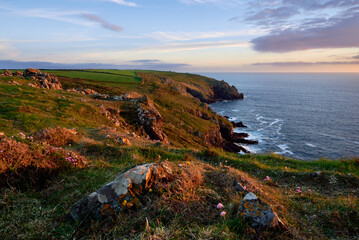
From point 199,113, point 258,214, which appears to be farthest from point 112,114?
point 199,113

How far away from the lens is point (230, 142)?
67.5m

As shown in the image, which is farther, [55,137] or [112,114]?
[112,114]

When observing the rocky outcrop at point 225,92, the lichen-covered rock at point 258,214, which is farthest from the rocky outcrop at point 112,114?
the rocky outcrop at point 225,92

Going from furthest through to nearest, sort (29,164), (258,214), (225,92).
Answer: (225,92), (29,164), (258,214)

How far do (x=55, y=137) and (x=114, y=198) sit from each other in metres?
9.16

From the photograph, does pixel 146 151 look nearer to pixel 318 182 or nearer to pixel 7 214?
pixel 7 214

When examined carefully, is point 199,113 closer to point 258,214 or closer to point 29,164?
point 29,164

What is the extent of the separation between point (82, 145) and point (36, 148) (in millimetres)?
4159

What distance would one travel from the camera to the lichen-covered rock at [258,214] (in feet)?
13.7

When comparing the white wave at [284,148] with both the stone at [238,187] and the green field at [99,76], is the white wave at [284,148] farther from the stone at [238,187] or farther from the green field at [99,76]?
the green field at [99,76]

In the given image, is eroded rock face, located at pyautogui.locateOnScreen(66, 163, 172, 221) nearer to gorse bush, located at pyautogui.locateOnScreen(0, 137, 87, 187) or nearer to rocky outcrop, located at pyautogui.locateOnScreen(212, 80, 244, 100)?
gorse bush, located at pyautogui.locateOnScreen(0, 137, 87, 187)

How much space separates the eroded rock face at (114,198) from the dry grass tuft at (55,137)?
25.7 ft

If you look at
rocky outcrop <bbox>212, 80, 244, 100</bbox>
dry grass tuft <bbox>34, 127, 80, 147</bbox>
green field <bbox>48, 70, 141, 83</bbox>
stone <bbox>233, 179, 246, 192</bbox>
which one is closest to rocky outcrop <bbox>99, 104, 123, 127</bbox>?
dry grass tuft <bbox>34, 127, 80, 147</bbox>

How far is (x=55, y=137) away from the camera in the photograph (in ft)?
37.9
